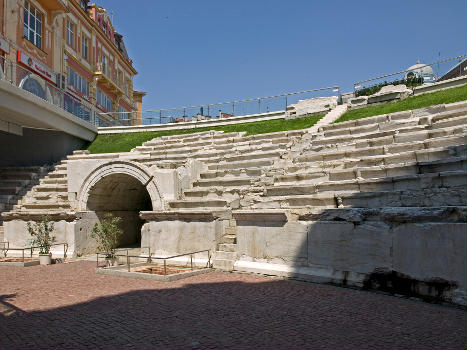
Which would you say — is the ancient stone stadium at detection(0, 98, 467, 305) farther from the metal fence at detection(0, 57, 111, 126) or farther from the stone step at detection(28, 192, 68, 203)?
the metal fence at detection(0, 57, 111, 126)

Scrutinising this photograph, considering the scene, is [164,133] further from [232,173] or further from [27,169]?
[232,173]

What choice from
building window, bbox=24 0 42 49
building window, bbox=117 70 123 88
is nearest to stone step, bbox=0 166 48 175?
building window, bbox=24 0 42 49

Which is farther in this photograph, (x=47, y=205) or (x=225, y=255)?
(x=47, y=205)

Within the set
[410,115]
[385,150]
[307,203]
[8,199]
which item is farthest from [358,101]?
[8,199]

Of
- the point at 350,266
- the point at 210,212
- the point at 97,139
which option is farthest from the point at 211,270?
the point at 97,139

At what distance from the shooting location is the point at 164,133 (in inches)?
1007

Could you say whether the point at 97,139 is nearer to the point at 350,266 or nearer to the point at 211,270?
the point at 211,270

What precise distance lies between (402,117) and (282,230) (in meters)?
7.40

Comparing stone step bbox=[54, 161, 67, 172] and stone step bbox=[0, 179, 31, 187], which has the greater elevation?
stone step bbox=[54, 161, 67, 172]

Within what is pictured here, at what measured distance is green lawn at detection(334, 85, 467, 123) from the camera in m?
15.5

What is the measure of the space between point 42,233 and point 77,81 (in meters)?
22.3

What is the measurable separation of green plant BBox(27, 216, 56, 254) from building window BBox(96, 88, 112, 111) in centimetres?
2487

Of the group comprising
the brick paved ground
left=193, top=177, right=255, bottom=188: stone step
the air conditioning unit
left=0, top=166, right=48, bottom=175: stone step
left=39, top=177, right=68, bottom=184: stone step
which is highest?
the air conditioning unit

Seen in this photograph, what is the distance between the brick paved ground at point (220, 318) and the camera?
5219 mm
